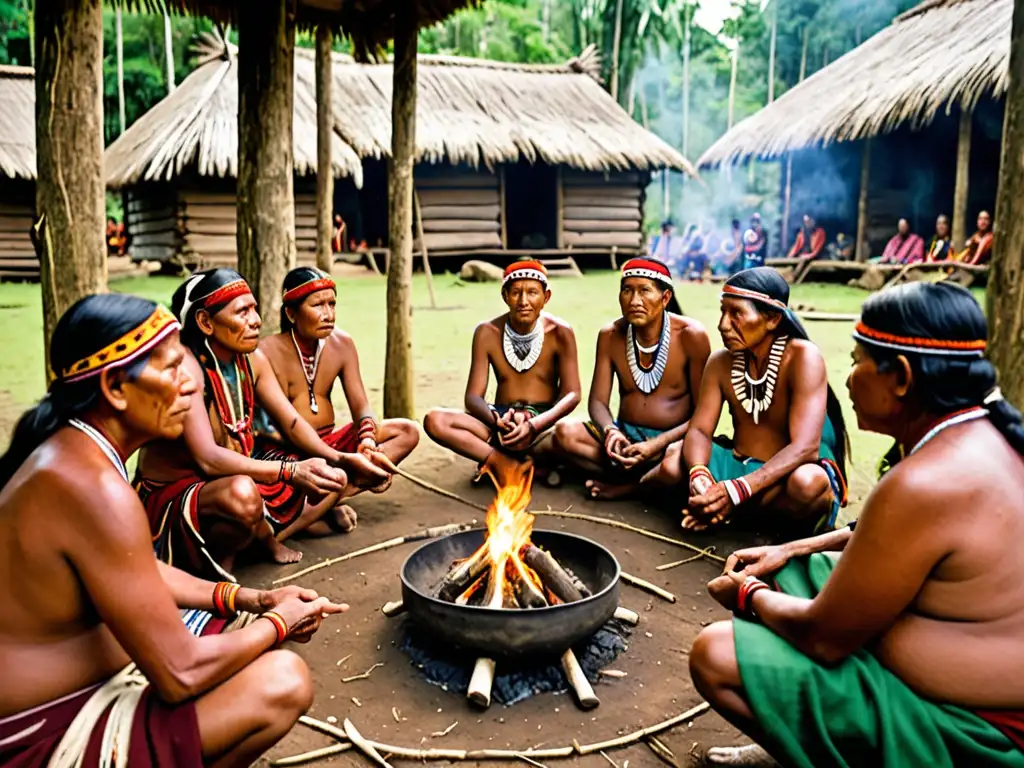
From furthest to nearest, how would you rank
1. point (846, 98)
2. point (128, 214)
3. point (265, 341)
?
point (128, 214) → point (846, 98) → point (265, 341)

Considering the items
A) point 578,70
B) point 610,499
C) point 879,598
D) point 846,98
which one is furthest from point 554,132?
point 879,598

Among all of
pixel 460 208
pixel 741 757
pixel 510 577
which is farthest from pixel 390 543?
pixel 460 208

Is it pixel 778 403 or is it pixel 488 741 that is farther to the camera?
pixel 778 403

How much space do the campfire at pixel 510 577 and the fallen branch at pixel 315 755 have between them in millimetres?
750

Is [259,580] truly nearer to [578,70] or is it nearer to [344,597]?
[344,597]

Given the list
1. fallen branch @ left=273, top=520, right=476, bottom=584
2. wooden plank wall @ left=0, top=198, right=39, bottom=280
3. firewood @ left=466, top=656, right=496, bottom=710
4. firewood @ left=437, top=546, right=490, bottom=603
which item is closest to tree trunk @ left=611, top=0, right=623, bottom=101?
wooden plank wall @ left=0, top=198, right=39, bottom=280

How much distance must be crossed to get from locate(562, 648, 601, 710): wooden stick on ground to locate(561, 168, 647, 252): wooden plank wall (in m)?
18.3

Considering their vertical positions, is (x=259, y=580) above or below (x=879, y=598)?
below

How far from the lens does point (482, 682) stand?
2.97 metres

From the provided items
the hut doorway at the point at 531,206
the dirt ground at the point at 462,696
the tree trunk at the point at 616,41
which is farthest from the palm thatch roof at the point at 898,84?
the dirt ground at the point at 462,696

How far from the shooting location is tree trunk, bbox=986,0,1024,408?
3.69m

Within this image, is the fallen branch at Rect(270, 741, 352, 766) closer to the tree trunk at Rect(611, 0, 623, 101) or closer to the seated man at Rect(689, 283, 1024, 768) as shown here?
the seated man at Rect(689, 283, 1024, 768)

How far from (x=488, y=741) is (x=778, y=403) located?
2340 mm

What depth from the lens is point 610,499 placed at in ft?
17.0
